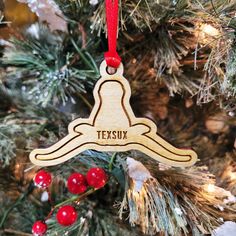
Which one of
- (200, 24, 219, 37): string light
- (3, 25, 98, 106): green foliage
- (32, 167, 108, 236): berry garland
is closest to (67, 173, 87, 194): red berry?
(32, 167, 108, 236): berry garland

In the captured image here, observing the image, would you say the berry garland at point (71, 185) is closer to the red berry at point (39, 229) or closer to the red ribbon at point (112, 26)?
the red berry at point (39, 229)

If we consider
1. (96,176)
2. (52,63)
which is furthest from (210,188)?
(52,63)

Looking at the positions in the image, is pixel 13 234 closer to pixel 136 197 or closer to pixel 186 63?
pixel 136 197

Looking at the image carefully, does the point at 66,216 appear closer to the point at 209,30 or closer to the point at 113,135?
the point at 113,135

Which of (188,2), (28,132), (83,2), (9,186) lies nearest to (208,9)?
(188,2)

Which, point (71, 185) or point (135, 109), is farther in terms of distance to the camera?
point (135, 109)

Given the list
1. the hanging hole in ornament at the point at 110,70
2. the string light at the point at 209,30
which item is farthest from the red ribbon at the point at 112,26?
the string light at the point at 209,30
